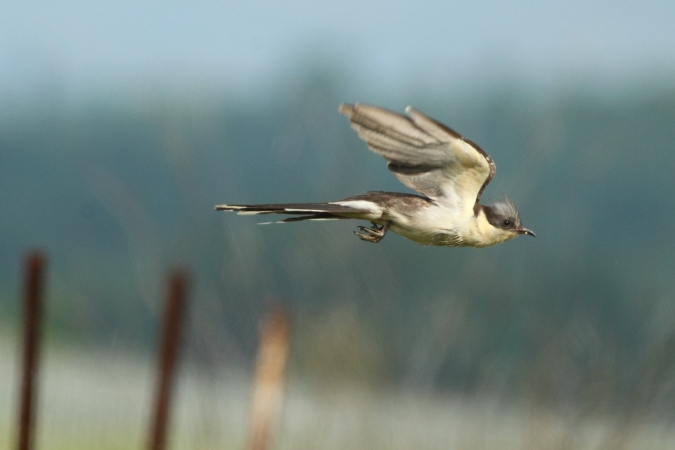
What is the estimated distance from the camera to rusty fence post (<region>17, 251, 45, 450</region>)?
3080mm

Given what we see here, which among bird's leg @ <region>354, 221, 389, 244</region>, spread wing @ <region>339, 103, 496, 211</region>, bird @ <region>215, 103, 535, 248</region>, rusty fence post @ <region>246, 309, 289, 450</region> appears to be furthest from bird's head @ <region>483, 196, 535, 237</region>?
rusty fence post @ <region>246, 309, 289, 450</region>

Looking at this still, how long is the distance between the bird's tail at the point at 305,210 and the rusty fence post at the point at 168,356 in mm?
722

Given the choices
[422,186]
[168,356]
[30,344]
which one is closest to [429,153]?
[422,186]

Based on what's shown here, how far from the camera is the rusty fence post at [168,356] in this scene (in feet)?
10.4

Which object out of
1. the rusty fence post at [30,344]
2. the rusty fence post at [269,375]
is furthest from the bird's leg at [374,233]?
the rusty fence post at [269,375]

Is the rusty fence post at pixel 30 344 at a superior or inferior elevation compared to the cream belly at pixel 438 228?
inferior

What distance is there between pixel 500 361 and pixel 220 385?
1.76 meters

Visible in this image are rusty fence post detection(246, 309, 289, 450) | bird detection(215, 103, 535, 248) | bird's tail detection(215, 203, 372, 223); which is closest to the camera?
bird's tail detection(215, 203, 372, 223)

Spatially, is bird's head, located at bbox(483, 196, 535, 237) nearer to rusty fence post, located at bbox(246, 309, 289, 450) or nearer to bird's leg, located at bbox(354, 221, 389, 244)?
bird's leg, located at bbox(354, 221, 389, 244)

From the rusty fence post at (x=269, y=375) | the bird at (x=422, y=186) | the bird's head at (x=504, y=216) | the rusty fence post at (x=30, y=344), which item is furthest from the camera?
the rusty fence post at (x=269, y=375)

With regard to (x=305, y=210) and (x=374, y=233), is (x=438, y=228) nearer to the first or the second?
(x=374, y=233)

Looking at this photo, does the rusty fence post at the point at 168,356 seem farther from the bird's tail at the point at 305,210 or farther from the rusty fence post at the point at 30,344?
the bird's tail at the point at 305,210

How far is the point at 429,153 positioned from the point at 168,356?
44.9 inches

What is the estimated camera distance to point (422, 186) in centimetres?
271
